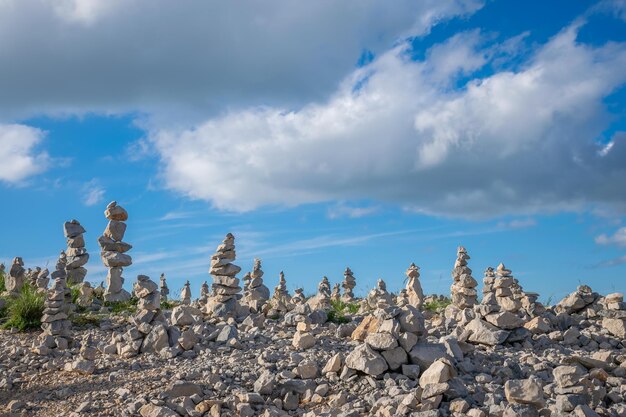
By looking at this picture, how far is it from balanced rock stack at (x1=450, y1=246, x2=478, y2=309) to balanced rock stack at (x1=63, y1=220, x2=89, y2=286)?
1335 cm

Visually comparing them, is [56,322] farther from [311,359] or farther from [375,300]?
[375,300]

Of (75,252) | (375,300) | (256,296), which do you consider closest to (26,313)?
(75,252)

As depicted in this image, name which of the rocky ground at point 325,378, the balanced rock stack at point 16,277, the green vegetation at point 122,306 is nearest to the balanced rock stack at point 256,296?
the rocky ground at point 325,378

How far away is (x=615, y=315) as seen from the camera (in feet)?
48.0

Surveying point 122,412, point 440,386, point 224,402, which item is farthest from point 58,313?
point 440,386

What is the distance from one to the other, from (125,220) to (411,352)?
14.8 metres

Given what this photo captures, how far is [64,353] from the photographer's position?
1462cm

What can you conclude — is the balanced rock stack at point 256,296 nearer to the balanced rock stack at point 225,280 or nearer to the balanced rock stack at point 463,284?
the balanced rock stack at point 225,280

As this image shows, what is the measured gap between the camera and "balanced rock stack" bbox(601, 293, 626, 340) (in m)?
13.9

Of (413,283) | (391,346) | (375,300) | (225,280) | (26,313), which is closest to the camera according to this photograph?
(391,346)

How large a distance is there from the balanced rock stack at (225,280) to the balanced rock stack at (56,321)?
3.62 meters

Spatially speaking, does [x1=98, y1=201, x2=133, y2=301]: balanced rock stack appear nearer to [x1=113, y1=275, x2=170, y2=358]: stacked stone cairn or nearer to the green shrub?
the green shrub

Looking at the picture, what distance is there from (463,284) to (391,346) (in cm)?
1331

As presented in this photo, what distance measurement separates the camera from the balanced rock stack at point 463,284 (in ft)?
75.0
